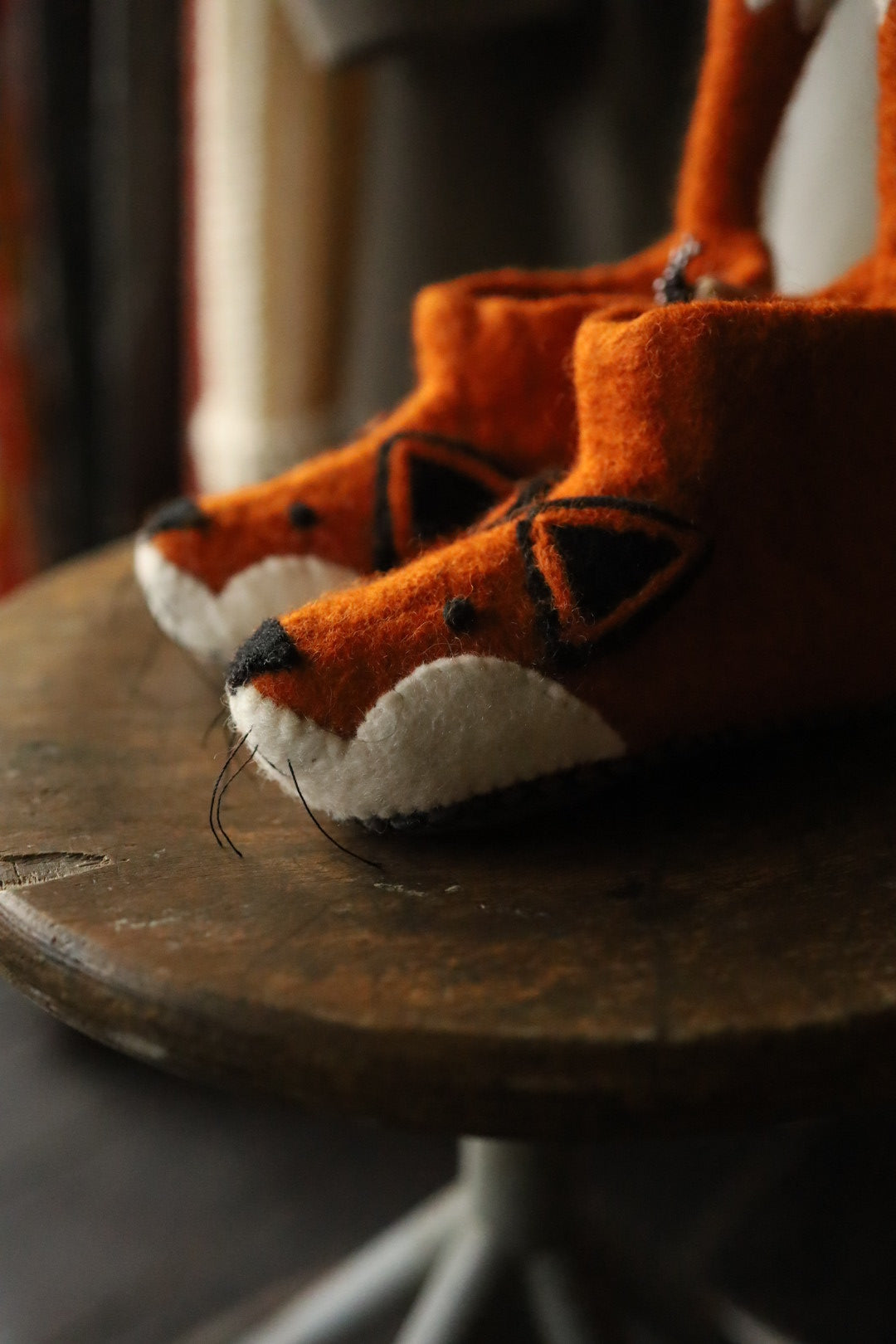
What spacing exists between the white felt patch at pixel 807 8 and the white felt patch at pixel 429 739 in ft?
0.92

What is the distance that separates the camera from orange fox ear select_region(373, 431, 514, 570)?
15.3 inches

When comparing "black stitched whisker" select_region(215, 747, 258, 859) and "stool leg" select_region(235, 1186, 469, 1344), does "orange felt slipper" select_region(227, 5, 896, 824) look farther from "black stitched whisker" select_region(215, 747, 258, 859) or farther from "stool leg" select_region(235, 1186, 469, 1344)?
"stool leg" select_region(235, 1186, 469, 1344)

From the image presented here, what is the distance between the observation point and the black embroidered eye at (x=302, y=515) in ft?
1.26

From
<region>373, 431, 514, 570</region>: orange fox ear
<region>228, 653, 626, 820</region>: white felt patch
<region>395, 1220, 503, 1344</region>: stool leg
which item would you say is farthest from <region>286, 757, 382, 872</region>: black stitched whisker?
<region>395, 1220, 503, 1344</region>: stool leg

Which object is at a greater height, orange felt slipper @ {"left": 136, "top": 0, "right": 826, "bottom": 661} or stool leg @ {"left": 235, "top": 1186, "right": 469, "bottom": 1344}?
→ orange felt slipper @ {"left": 136, "top": 0, "right": 826, "bottom": 661}

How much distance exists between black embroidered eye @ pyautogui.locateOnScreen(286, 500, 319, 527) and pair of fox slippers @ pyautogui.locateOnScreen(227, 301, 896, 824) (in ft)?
0.24

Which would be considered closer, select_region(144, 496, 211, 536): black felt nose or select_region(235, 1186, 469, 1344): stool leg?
select_region(144, 496, 211, 536): black felt nose

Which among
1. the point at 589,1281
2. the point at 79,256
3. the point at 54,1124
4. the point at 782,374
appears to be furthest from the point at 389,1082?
the point at 79,256

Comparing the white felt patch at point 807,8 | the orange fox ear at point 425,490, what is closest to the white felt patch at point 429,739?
the orange fox ear at point 425,490

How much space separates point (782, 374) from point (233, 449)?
0.55m

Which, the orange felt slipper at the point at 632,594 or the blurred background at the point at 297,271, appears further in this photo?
the blurred background at the point at 297,271

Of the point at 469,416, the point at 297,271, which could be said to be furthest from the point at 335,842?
the point at 297,271

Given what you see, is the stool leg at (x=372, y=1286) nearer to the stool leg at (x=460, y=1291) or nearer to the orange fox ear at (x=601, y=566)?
the stool leg at (x=460, y=1291)

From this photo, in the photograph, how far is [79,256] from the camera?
2.98 feet
